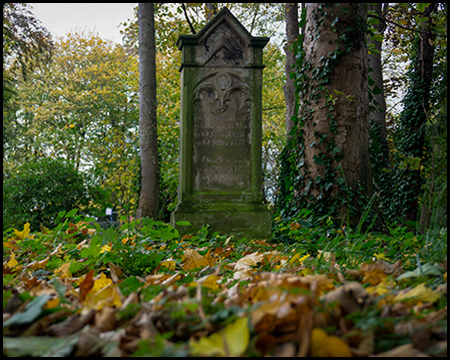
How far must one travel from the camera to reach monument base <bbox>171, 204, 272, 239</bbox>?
226 inches

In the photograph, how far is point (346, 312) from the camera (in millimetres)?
1178

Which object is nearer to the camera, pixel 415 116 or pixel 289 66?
pixel 415 116

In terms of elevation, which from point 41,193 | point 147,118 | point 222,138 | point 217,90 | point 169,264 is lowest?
point 169,264

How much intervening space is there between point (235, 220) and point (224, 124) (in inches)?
58.1

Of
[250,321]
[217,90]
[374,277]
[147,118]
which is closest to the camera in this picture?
[250,321]

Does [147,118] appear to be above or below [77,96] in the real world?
below

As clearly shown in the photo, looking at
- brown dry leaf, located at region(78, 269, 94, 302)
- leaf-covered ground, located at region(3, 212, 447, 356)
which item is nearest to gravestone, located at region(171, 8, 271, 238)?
brown dry leaf, located at region(78, 269, 94, 302)

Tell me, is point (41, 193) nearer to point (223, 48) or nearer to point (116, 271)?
point (223, 48)

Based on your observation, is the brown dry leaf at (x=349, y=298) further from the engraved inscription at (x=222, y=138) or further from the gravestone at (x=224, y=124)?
the engraved inscription at (x=222, y=138)

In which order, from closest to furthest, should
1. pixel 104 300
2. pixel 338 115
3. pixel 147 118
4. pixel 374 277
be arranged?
pixel 104 300 < pixel 374 277 < pixel 338 115 < pixel 147 118

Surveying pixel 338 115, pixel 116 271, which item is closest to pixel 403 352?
pixel 116 271

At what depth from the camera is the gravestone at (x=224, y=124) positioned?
5.87m

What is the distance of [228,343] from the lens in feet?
3.08

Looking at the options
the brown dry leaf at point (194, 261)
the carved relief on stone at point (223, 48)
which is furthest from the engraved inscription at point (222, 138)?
the brown dry leaf at point (194, 261)
